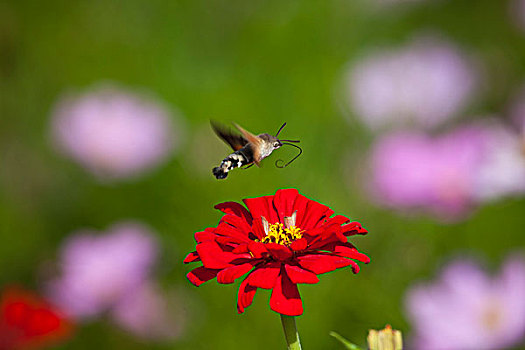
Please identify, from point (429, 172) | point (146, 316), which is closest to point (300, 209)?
point (146, 316)

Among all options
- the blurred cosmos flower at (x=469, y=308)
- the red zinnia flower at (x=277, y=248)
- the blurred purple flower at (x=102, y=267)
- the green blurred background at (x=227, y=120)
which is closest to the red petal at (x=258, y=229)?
the red zinnia flower at (x=277, y=248)

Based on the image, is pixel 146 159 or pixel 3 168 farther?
pixel 3 168

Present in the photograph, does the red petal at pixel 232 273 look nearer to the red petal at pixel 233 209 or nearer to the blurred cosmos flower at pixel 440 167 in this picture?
the red petal at pixel 233 209

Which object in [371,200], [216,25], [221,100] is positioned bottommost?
[371,200]

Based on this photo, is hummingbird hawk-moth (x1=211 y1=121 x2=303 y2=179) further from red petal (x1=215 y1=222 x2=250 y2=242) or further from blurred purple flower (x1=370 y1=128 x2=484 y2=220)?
blurred purple flower (x1=370 y1=128 x2=484 y2=220)

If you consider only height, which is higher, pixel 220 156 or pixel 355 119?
pixel 355 119

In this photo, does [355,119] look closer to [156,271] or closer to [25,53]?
[156,271]

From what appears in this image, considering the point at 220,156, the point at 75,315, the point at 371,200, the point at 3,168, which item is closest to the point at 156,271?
the point at 75,315

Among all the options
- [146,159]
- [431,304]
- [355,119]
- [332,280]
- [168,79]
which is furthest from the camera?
[168,79]
